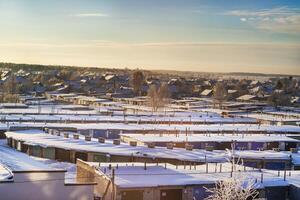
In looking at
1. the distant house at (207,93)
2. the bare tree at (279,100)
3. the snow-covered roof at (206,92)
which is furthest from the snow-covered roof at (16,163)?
the snow-covered roof at (206,92)

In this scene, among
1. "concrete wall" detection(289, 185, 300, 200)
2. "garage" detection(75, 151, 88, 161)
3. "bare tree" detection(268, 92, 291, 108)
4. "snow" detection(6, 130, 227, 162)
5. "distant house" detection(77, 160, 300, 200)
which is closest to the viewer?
"distant house" detection(77, 160, 300, 200)

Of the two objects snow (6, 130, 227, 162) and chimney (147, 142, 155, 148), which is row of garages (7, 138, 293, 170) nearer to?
snow (6, 130, 227, 162)

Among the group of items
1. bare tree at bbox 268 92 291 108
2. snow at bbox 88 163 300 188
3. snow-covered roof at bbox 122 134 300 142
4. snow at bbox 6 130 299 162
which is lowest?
snow at bbox 88 163 300 188

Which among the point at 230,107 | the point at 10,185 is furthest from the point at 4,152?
the point at 230,107

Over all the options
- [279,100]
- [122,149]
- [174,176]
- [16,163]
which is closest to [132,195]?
[174,176]

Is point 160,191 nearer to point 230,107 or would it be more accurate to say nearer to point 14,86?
point 230,107

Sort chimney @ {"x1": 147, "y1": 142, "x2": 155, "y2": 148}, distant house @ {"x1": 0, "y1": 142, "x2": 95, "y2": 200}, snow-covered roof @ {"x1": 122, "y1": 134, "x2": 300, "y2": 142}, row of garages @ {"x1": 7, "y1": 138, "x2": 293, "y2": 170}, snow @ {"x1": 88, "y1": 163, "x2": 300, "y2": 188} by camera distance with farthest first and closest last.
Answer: snow-covered roof @ {"x1": 122, "y1": 134, "x2": 300, "y2": 142}
chimney @ {"x1": 147, "y1": 142, "x2": 155, "y2": 148}
row of garages @ {"x1": 7, "y1": 138, "x2": 293, "y2": 170}
snow @ {"x1": 88, "y1": 163, "x2": 300, "y2": 188}
distant house @ {"x1": 0, "y1": 142, "x2": 95, "y2": 200}

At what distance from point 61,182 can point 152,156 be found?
899 centimetres

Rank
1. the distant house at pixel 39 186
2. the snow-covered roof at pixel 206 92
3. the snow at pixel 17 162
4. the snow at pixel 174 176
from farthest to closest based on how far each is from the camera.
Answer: the snow-covered roof at pixel 206 92 → the snow at pixel 17 162 → the snow at pixel 174 176 → the distant house at pixel 39 186

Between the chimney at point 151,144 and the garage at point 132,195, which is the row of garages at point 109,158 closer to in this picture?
the chimney at point 151,144

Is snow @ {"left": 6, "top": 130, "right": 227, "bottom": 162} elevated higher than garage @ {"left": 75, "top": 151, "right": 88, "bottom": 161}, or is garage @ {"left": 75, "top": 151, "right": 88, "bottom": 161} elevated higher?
snow @ {"left": 6, "top": 130, "right": 227, "bottom": 162}

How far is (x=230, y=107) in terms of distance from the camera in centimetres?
6250

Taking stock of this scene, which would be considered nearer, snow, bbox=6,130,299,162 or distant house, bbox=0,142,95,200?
distant house, bbox=0,142,95,200

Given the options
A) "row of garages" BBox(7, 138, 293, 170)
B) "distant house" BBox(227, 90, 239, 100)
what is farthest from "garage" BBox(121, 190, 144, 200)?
"distant house" BBox(227, 90, 239, 100)
